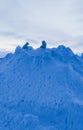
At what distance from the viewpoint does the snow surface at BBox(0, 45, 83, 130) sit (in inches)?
714

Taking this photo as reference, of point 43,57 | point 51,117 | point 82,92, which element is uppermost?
point 43,57

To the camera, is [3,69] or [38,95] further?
[3,69]

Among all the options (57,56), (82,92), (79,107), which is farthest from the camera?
(57,56)

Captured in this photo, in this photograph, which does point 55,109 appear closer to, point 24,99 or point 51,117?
point 51,117

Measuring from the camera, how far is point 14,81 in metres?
20.0

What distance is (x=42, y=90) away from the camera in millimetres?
19078

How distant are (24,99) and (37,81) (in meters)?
1.27

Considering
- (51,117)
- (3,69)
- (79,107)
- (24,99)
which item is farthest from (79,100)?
(3,69)

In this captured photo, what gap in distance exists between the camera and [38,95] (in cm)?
1892

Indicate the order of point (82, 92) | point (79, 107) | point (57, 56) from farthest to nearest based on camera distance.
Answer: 1. point (57, 56)
2. point (82, 92)
3. point (79, 107)

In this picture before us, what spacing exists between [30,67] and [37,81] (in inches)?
48.6

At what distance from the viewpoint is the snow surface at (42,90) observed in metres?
18.1

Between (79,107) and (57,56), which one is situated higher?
(57,56)

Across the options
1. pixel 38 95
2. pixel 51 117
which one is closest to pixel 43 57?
pixel 38 95
